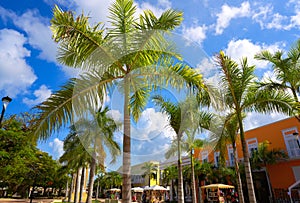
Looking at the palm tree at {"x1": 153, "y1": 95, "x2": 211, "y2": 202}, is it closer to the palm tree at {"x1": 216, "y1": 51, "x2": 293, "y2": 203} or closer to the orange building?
the palm tree at {"x1": 216, "y1": 51, "x2": 293, "y2": 203}

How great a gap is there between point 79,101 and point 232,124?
9493mm

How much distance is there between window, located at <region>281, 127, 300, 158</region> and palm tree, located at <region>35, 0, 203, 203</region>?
63.9 ft

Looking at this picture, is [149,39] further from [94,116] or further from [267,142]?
[267,142]

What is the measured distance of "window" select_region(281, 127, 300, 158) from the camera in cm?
1938

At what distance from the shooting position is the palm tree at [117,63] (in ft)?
14.9

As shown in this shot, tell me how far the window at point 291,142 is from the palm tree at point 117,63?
767 inches

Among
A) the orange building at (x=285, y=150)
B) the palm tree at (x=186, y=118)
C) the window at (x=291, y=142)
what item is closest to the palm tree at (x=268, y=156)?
the orange building at (x=285, y=150)

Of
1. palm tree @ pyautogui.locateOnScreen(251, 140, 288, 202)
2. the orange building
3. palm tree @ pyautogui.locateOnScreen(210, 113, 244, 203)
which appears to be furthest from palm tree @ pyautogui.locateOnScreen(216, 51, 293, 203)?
palm tree @ pyautogui.locateOnScreen(251, 140, 288, 202)

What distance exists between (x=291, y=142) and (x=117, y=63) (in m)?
21.2

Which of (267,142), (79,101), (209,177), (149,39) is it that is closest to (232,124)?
(149,39)

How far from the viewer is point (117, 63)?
191 inches

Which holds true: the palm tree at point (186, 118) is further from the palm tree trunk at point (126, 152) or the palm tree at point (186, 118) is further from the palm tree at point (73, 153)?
the palm tree at point (73, 153)

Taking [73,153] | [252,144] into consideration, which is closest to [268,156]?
[252,144]

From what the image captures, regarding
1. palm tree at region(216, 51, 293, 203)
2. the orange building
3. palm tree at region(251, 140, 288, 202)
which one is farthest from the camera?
palm tree at region(251, 140, 288, 202)
